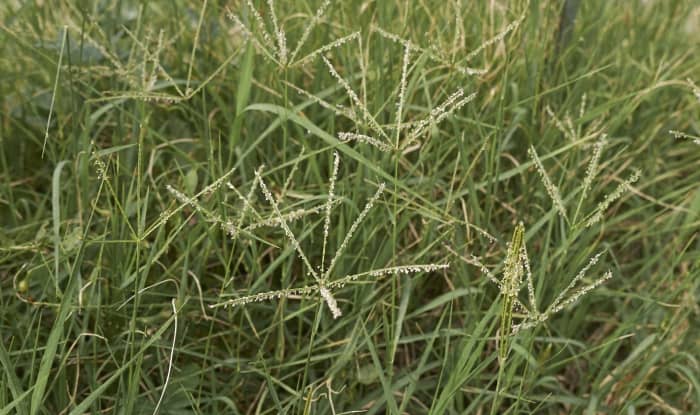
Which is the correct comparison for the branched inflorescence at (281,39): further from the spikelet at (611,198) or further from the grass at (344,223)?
the spikelet at (611,198)

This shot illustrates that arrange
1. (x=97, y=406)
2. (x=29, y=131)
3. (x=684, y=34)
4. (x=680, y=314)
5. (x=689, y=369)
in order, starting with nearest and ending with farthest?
(x=97, y=406) → (x=689, y=369) → (x=680, y=314) → (x=29, y=131) → (x=684, y=34)

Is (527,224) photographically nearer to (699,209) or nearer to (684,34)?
(699,209)

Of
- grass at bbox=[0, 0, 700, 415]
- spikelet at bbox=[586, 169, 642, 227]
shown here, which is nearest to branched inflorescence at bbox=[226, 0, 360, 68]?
grass at bbox=[0, 0, 700, 415]

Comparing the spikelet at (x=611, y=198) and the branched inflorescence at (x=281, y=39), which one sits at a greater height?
the branched inflorescence at (x=281, y=39)

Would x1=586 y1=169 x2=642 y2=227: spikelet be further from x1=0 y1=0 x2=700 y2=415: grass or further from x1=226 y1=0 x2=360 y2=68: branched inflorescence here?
x1=226 y1=0 x2=360 y2=68: branched inflorescence

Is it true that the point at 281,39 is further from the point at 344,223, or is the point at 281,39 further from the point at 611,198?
the point at 611,198

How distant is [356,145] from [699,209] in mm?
620

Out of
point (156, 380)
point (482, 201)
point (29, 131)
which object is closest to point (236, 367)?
point (156, 380)

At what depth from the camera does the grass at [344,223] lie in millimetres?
1366

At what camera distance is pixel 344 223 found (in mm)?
1533

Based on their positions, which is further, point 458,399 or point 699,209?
point 699,209

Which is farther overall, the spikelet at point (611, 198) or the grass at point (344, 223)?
the grass at point (344, 223)

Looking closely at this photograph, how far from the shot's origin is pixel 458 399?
1.41 meters

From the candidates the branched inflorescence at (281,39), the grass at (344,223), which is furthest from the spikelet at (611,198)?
the branched inflorescence at (281,39)
